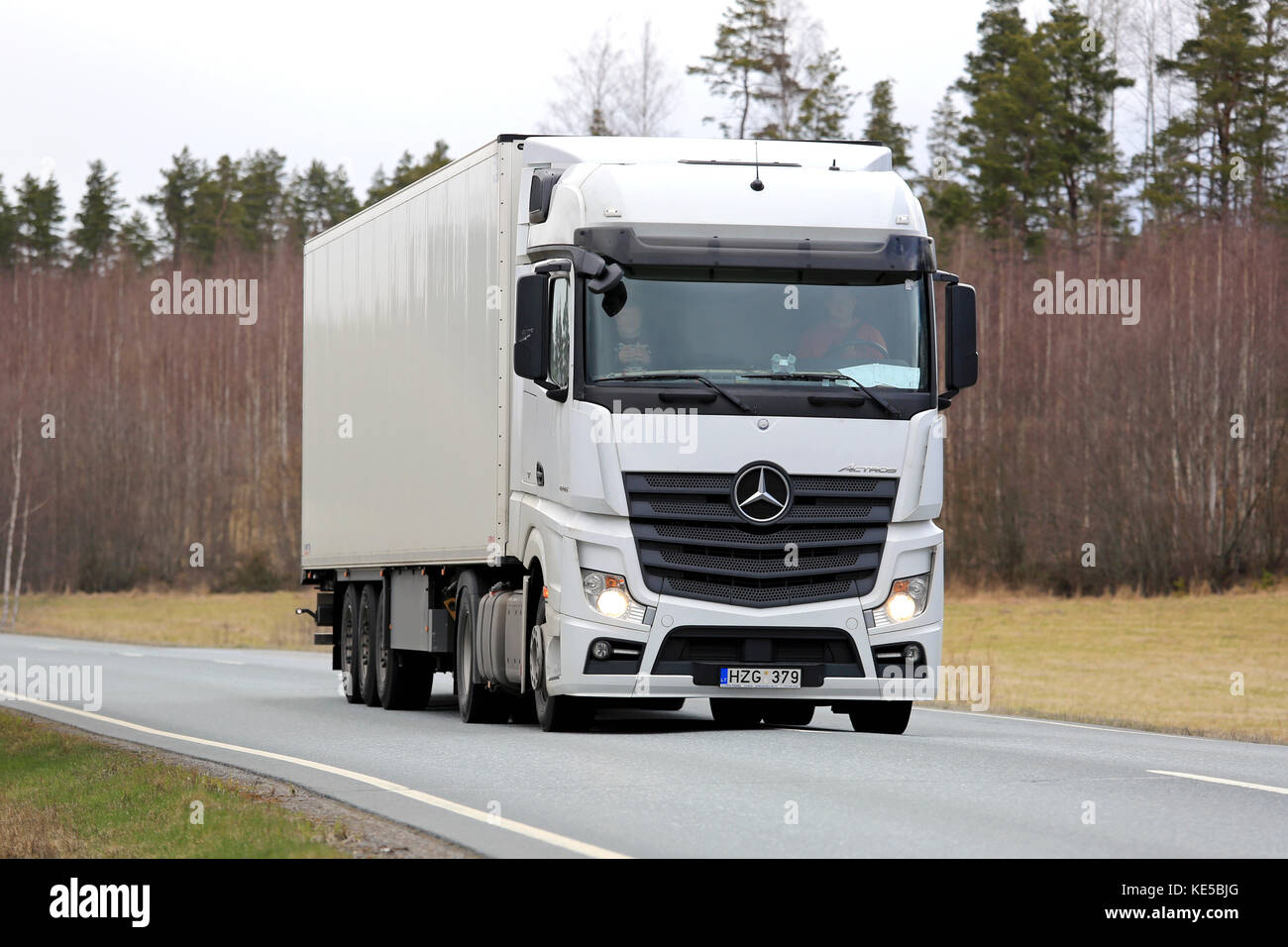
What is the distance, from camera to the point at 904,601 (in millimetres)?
13852

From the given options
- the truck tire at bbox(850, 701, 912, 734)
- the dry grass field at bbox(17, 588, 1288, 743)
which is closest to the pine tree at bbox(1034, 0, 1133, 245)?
the dry grass field at bbox(17, 588, 1288, 743)

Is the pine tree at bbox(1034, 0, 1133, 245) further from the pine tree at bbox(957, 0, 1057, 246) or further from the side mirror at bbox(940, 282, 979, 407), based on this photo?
the side mirror at bbox(940, 282, 979, 407)

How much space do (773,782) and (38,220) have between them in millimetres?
101594

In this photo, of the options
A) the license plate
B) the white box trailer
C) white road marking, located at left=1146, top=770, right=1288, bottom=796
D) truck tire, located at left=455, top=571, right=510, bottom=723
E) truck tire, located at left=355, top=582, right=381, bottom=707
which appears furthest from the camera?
truck tire, located at left=355, top=582, right=381, bottom=707

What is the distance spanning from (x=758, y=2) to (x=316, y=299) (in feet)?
153

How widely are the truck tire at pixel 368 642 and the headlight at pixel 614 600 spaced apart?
6.42 m

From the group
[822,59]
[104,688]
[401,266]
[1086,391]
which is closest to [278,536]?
[822,59]

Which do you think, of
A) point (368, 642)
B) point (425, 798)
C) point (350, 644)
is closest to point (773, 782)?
point (425, 798)

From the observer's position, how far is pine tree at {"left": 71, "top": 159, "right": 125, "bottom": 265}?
350ft

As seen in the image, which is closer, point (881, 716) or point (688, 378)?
point (688, 378)

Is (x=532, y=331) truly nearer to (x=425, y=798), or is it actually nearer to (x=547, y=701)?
(x=547, y=701)

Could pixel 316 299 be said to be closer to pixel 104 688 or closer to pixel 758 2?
pixel 104 688

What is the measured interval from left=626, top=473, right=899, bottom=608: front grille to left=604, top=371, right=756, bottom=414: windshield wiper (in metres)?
0.50

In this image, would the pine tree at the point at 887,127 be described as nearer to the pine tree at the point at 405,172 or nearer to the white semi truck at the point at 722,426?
the pine tree at the point at 405,172
